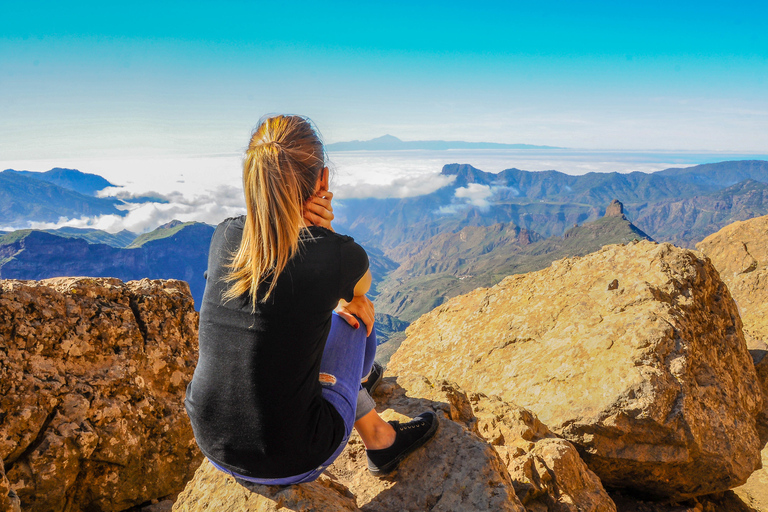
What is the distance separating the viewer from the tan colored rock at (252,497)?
13.5 feet

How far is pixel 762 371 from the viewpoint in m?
12.2

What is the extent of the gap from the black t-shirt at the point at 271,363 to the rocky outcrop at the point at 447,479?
889mm

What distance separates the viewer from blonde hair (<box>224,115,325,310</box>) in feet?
11.0

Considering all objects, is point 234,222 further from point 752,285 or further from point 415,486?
point 752,285

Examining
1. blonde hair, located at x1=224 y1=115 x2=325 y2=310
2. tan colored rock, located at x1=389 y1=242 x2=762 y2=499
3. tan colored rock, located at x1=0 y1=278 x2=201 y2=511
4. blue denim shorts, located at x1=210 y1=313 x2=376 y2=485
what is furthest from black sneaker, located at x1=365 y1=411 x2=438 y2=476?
tan colored rock, located at x1=389 y1=242 x2=762 y2=499

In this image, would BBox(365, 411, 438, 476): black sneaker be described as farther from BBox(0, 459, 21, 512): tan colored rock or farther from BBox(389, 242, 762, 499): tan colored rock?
BBox(389, 242, 762, 499): tan colored rock

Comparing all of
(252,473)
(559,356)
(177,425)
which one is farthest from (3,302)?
(559,356)

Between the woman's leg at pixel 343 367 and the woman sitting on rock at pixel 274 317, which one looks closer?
the woman sitting on rock at pixel 274 317

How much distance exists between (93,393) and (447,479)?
5.04 meters

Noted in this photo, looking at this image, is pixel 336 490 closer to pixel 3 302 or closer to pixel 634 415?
pixel 3 302

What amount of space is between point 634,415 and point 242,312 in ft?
25.1

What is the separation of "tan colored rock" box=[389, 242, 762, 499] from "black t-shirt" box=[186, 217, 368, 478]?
21.3 ft

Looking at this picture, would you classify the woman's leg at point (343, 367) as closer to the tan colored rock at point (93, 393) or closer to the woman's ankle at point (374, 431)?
the woman's ankle at point (374, 431)

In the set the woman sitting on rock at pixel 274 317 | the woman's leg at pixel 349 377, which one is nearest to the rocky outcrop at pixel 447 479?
the woman's leg at pixel 349 377
